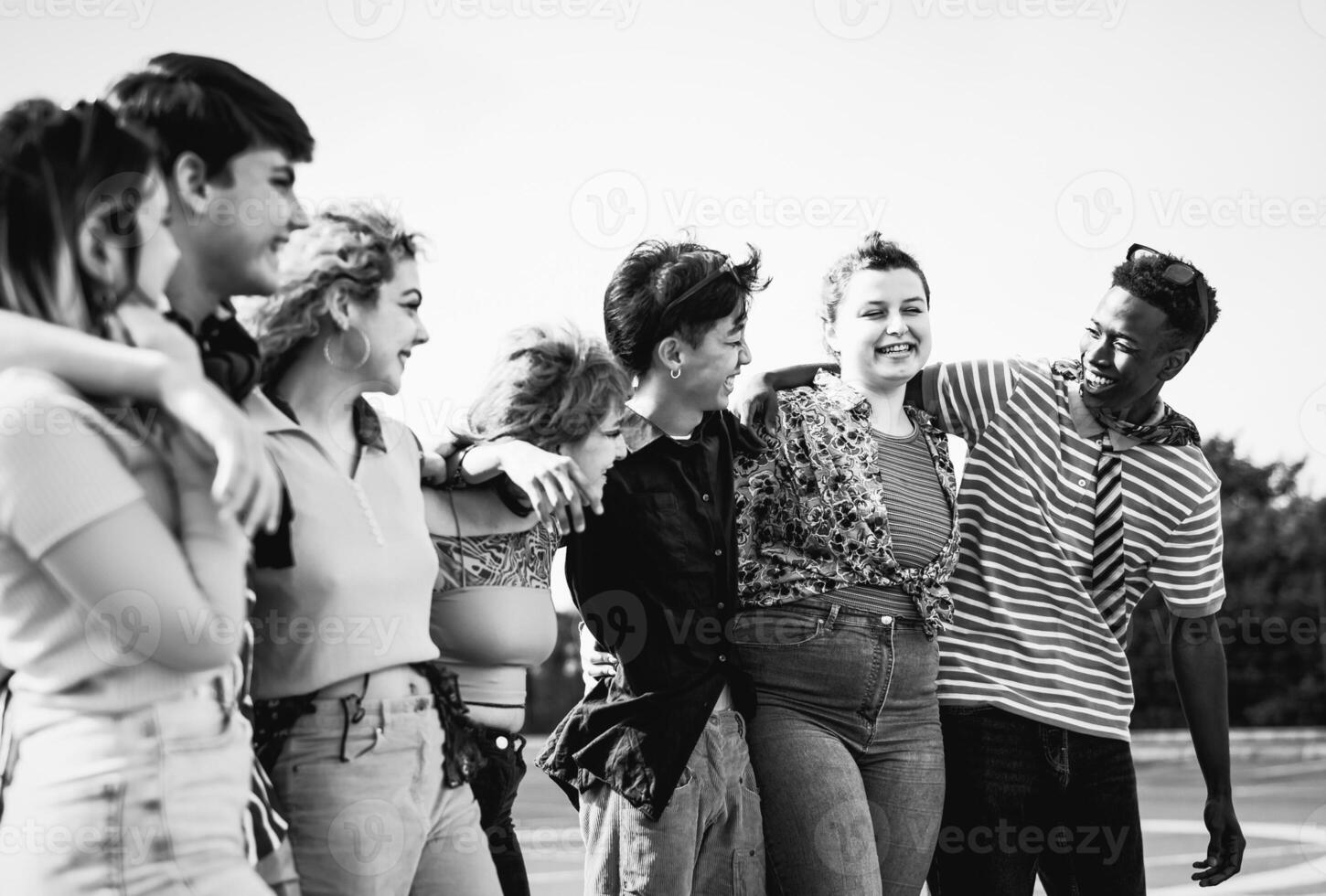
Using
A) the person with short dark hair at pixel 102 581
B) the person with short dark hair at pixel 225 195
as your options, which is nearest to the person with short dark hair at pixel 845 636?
the person with short dark hair at pixel 225 195

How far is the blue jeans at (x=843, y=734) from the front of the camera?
11.0 ft

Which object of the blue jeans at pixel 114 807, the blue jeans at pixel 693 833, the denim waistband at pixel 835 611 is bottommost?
the blue jeans at pixel 693 833

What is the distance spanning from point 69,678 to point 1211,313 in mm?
3315

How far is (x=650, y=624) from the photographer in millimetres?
3273

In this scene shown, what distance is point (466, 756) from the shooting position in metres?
2.59

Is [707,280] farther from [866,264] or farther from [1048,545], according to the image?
[1048,545]

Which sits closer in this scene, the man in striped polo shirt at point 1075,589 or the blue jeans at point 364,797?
the blue jeans at point 364,797

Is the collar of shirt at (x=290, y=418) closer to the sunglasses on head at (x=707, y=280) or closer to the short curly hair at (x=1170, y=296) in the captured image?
the sunglasses on head at (x=707, y=280)

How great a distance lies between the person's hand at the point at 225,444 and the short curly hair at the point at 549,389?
1.21m

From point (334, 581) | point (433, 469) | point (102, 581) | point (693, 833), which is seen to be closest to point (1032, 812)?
point (693, 833)

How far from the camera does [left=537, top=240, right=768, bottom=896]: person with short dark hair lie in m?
3.18

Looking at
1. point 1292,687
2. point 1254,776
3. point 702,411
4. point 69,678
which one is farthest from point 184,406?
point 1292,687

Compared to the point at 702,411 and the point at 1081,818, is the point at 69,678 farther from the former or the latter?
the point at 1081,818

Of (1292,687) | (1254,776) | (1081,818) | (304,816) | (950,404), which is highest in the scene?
(950,404)
